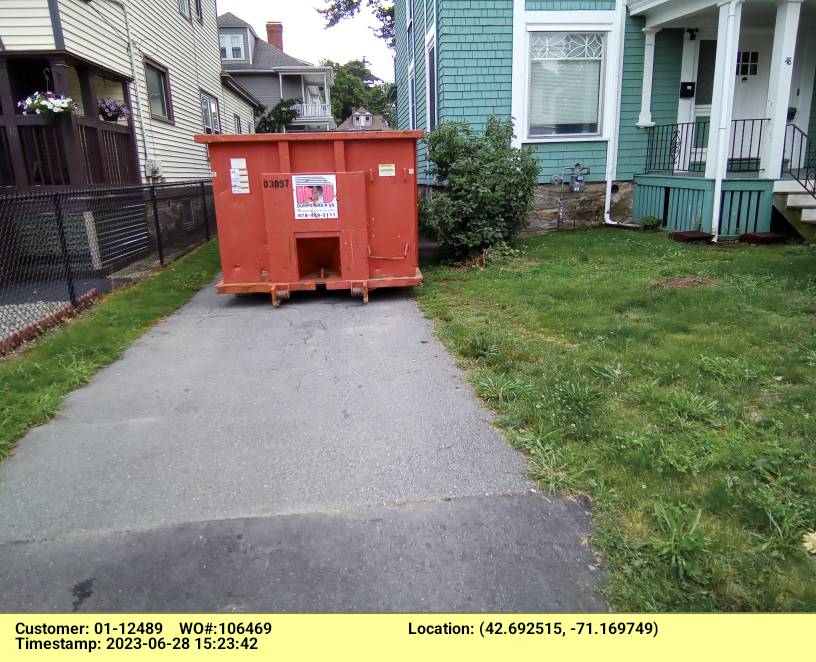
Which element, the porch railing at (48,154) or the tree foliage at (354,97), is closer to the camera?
the porch railing at (48,154)

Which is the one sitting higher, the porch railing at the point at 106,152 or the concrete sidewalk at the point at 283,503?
the porch railing at the point at 106,152

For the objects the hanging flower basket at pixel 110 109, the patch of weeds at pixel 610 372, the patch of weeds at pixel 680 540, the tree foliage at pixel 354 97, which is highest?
the tree foliage at pixel 354 97

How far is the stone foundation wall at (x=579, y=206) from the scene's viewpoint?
11.6 metres

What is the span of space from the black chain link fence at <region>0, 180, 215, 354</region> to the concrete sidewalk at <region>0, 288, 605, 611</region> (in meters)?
2.44

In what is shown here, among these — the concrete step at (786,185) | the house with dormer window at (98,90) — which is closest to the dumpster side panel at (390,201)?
the house with dormer window at (98,90)

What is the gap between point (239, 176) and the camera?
6.89 meters

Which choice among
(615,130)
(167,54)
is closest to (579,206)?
(615,130)

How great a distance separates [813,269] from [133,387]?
724cm

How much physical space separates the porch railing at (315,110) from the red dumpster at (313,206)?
3102 cm

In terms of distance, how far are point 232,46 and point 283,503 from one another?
3585 centimetres

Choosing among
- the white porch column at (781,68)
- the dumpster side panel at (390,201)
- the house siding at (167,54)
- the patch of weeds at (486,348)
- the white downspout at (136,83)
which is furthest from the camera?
the white downspout at (136,83)

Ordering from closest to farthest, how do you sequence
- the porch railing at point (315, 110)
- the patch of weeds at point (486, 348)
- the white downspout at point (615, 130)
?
the patch of weeds at point (486, 348), the white downspout at point (615, 130), the porch railing at point (315, 110)

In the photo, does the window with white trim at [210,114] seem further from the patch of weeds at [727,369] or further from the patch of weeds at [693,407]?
the patch of weeds at [693,407]

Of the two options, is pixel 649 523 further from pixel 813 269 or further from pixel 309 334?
pixel 813 269
